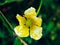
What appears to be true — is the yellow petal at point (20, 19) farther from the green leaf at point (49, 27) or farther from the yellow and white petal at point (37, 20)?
the green leaf at point (49, 27)

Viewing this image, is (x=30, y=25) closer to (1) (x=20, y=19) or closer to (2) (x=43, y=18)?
(1) (x=20, y=19)

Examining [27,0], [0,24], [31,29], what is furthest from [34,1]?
[31,29]

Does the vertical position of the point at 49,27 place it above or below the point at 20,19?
below

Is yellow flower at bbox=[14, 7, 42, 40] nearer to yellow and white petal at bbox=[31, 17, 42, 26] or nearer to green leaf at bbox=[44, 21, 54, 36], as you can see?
yellow and white petal at bbox=[31, 17, 42, 26]

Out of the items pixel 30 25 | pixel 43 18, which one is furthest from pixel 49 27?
pixel 30 25

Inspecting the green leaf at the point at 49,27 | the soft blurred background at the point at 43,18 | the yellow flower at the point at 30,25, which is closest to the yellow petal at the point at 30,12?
the yellow flower at the point at 30,25

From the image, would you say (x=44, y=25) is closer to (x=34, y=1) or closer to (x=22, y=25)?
(x=34, y=1)

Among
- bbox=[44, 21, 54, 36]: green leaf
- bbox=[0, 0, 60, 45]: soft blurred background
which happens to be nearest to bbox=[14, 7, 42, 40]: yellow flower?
bbox=[0, 0, 60, 45]: soft blurred background
